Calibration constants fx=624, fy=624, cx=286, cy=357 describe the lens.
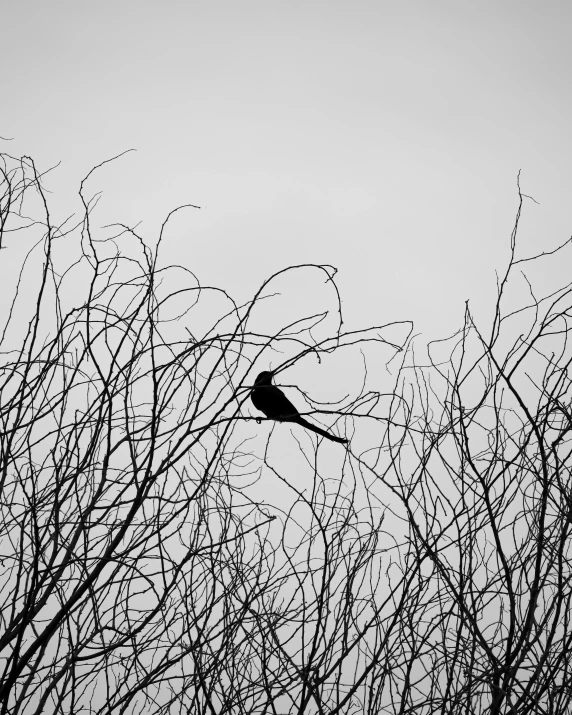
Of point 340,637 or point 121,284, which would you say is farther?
point 340,637

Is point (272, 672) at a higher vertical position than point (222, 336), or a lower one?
Result: lower

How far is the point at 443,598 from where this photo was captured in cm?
261

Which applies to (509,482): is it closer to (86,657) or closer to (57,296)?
(86,657)

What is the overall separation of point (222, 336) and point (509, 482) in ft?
4.15

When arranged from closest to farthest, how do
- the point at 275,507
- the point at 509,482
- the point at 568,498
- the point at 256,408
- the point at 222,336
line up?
the point at 222,336 < the point at 568,498 < the point at 509,482 < the point at 275,507 < the point at 256,408

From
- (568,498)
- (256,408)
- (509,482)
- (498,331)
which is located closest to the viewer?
(568,498)

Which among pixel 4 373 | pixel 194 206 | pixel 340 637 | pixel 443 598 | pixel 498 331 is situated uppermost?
pixel 194 206

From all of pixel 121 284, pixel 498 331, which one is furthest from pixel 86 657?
pixel 498 331

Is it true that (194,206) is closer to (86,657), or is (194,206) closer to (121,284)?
(121,284)

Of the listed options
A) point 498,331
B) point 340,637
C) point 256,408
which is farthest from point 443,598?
point 256,408

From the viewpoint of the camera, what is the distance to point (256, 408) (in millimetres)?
5539

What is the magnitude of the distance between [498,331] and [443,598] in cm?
119

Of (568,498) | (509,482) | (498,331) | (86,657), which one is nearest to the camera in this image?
(86,657)

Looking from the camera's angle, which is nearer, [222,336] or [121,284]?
[222,336]
